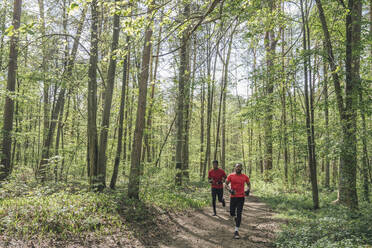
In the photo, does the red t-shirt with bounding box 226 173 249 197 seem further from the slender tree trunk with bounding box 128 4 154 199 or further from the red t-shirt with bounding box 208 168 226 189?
the slender tree trunk with bounding box 128 4 154 199

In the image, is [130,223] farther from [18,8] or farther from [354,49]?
[18,8]

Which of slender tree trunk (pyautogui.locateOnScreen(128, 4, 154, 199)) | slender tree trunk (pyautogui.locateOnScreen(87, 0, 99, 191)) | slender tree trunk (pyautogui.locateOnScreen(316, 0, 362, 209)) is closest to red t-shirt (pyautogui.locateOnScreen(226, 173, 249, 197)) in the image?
slender tree trunk (pyautogui.locateOnScreen(316, 0, 362, 209))

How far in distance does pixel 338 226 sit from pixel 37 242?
692cm

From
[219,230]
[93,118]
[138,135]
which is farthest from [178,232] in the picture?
[93,118]

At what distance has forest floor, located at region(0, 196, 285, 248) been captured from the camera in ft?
17.5

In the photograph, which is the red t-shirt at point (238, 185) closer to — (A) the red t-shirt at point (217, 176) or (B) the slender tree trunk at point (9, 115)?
(A) the red t-shirt at point (217, 176)

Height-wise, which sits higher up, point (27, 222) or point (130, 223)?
point (27, 222)

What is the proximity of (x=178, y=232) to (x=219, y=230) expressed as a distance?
4.23 ft

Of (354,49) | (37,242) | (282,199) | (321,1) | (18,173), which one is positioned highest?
(321,1)

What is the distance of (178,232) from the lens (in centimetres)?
693

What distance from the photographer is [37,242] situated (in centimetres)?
479

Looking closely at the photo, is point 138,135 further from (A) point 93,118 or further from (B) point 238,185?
(B) point 238,185

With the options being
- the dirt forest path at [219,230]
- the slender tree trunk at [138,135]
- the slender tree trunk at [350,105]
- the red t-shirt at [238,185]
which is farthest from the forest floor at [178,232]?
the slender tree trunk at [350,105]

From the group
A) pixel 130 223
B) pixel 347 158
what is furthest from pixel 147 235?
pixel 347 158
